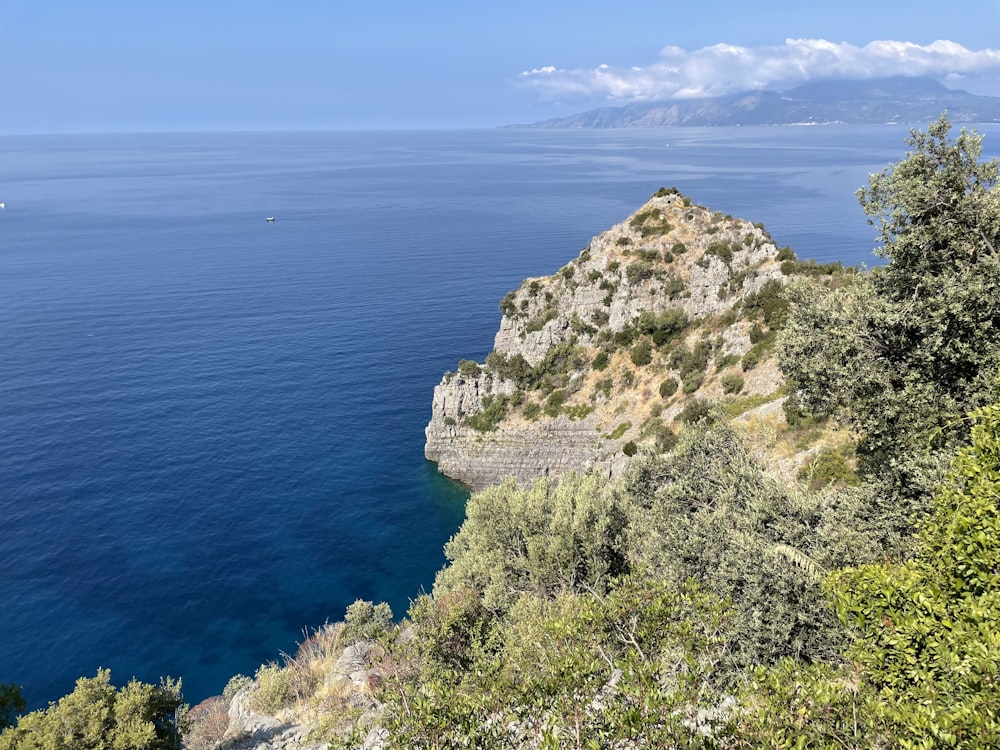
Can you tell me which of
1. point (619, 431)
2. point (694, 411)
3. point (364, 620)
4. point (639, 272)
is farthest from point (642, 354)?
point (364, 620)

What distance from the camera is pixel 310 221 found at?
199 m

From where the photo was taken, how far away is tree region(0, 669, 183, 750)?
2091 centimetres

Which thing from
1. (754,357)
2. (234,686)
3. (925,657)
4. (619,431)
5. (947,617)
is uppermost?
(947,617)

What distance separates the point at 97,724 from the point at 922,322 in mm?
Result: 31910

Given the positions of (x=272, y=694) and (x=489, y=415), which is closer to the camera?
(x=272, y=694)

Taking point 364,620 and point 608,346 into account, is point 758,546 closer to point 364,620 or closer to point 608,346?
point 364,620

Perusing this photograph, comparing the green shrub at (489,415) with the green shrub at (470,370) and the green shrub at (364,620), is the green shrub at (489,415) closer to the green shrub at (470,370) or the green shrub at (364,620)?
the green shrub at (470,370)

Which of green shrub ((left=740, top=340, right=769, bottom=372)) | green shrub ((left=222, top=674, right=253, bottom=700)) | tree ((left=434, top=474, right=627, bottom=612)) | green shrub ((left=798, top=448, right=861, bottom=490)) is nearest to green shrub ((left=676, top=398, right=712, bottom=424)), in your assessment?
green shrub ((left=740, top=340, right=769, bottom=372))

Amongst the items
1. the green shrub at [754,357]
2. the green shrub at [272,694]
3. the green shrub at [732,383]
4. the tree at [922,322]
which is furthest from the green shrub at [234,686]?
the green shrub at [754,357]

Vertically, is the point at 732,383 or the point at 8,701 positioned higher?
the point at 732,383

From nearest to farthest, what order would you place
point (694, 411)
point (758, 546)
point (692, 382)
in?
point (758, 546)
point (694, 411)
point (692, 382)

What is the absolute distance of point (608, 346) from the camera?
225 feet

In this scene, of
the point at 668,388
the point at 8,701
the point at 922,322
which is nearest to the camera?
the point at 922,322

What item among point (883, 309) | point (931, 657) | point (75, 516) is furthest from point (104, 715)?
point (75, 516)
